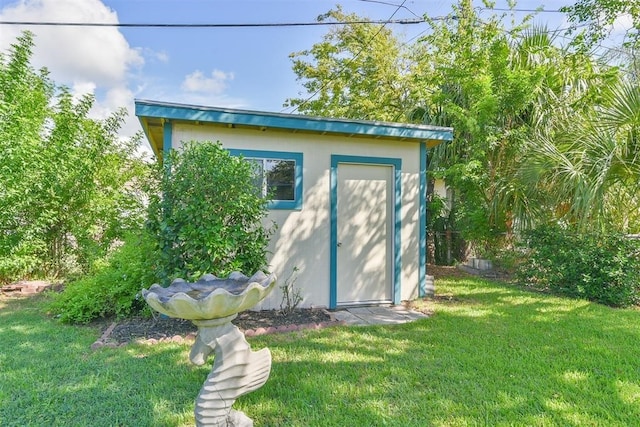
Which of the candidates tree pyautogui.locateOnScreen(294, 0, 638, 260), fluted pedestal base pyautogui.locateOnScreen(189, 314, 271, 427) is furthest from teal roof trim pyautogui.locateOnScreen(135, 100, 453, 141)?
fluted pedestal base pyautogui.locateOnScreen(189, 314, 271, 427)

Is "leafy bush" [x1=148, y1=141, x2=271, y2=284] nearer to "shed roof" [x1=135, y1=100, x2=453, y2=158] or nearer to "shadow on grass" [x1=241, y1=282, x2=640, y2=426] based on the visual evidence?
"shed roof" [x1=135, y1=100, x2=453, y2=158]

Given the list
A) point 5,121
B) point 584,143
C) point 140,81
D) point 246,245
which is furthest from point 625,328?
point 140,81

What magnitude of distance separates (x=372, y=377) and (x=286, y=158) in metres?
3.10

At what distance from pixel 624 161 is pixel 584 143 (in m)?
0.67

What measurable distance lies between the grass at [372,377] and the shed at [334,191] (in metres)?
1.27

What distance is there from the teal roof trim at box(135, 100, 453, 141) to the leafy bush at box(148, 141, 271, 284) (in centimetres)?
64

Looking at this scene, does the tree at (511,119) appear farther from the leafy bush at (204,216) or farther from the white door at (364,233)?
the leafy bush at (204,216)

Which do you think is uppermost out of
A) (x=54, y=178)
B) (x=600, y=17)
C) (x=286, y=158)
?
(x=600, y=17)

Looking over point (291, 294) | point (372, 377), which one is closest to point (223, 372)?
point (372, 377)

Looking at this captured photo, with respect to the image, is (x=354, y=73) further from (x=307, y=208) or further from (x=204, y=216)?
(x=204, y=216)

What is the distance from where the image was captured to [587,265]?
5688 mm

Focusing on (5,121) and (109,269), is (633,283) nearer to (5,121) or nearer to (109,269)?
(109,269)

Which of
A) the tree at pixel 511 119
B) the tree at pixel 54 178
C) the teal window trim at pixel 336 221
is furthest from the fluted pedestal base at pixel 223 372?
the tree at pixel 511 119

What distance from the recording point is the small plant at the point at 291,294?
5.08 meters
